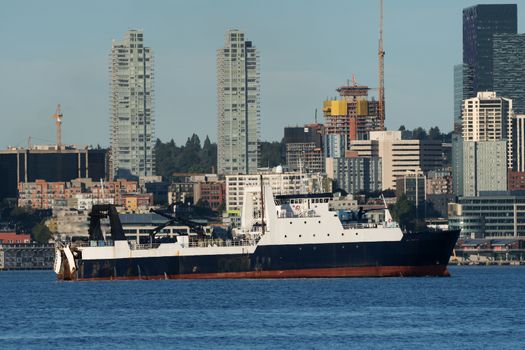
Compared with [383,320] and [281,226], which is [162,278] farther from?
[383,320]

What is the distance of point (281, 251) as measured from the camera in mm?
151750

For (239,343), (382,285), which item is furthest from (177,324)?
(382,285)

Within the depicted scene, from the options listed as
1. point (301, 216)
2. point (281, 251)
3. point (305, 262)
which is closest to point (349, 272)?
point (305, 262)

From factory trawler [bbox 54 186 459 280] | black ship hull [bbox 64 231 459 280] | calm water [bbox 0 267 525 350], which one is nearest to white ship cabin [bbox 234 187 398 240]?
factory trawler [bbox 54 186 459 280]

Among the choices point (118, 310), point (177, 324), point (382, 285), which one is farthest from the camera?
point (382, 285)

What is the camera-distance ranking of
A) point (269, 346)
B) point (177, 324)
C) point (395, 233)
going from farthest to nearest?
point (395, 233)
point (177, 324)
point (269, 346)

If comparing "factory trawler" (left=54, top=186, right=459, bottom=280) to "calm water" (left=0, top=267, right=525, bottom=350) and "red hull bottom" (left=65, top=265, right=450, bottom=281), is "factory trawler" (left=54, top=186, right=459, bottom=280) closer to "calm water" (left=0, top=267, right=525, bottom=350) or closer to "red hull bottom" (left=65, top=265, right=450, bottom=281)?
"red hull bottom" (left=65, top=265, right=450, bottom=281)

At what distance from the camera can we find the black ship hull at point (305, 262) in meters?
151

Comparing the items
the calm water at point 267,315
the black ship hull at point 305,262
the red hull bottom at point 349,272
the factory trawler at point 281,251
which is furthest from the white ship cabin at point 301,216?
the calm water at point 267,315

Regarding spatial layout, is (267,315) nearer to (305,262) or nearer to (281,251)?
(305,262)

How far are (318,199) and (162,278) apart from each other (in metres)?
14.4

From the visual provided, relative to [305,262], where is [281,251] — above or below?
above

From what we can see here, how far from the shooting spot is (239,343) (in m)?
96.4

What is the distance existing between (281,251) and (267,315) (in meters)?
39.6
